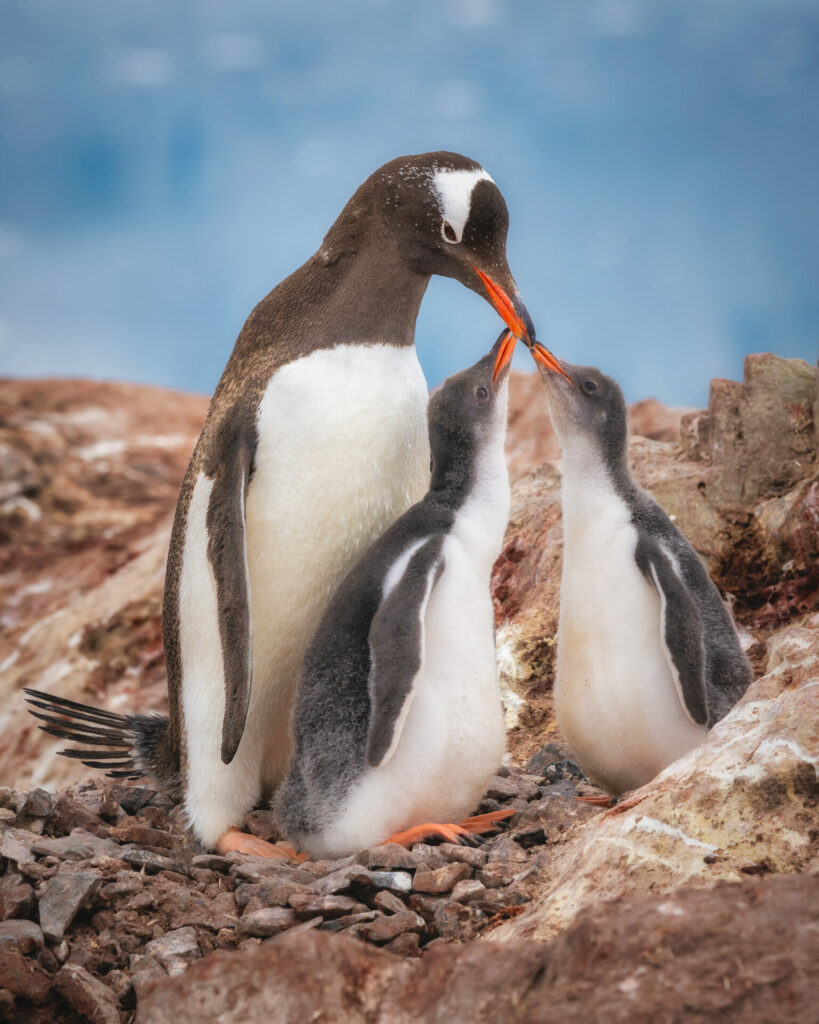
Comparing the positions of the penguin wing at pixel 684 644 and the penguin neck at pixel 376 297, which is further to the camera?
the penguin neck at pixel 376 297

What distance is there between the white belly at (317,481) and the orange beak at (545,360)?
1.53 feet

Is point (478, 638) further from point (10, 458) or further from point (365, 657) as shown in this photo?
point (10, 458)

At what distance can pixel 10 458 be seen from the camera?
1141 centimetres

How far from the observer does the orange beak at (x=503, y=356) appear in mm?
3717

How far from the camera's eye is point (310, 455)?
3736mm

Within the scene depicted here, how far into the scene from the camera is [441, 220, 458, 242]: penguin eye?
3.74 meters

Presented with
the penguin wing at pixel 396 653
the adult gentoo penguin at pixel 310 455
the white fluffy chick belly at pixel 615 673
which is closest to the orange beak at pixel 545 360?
the adult gentoo penguin at pixel 310 455

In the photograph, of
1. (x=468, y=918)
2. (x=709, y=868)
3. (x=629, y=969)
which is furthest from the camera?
(x=468, y=918)

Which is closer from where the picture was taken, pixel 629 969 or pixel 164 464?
pixel 629 969

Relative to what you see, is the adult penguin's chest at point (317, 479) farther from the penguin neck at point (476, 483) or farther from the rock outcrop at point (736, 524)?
the rock outcrop at point (736, 524)

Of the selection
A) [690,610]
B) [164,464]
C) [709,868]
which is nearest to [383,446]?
[690,610]

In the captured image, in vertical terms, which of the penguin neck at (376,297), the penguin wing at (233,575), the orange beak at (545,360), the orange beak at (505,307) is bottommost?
the penguin wing at (233,575)

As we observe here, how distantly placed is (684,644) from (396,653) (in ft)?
3.11

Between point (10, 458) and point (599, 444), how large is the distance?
907 centimetres
